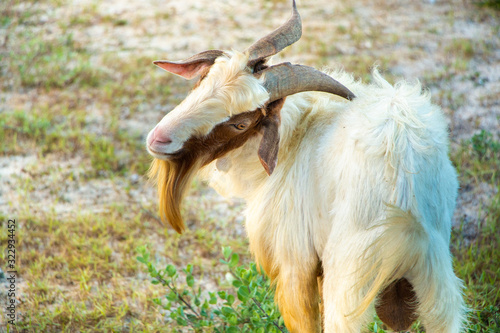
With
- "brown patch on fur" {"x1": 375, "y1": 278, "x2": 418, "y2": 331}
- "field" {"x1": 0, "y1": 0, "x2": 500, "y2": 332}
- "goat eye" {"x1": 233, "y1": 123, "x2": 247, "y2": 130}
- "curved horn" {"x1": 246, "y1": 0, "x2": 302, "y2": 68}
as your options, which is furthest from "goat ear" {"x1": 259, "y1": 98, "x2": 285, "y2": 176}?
"brown patch on fur" {"x1": 375, "y1": 278, "x2": 418, "y2": 331}

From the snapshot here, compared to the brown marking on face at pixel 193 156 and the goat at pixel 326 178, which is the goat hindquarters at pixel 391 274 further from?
the brown marking on face at pixel 193 156

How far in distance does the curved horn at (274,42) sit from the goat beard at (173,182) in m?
0.62

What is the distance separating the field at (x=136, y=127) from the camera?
370 cm

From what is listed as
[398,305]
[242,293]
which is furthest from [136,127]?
[398,305]

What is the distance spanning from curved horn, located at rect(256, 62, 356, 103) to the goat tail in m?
0.75

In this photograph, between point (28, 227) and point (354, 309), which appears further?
point (28, 227)

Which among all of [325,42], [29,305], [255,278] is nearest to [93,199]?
[29,305]

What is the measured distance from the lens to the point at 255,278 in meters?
3.38

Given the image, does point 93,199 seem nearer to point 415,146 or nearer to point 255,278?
point 255,278

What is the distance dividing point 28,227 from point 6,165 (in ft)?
3.46

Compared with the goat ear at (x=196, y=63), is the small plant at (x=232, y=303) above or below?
below

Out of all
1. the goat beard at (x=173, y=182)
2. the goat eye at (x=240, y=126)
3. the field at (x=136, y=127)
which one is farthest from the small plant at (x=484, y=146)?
the goat beard at (x=173, y=182)

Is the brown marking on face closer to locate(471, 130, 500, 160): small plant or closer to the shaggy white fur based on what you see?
the shaggy white fur

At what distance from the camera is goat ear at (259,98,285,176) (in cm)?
249
